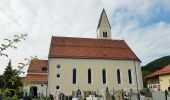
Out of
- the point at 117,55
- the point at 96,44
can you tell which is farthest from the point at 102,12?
the point at 117,55

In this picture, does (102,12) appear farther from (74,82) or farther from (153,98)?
(153,98)

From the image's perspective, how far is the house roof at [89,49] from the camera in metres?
37.8

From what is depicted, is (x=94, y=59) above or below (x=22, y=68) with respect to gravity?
above

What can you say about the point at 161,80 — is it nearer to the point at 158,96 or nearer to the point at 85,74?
the point at 85,74

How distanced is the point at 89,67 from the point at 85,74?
143cm

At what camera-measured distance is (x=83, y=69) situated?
36656 mm

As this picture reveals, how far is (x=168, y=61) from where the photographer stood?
83.4 m

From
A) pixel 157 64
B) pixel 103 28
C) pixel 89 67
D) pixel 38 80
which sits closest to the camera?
pixel 38 80

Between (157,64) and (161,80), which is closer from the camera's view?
(161,80)

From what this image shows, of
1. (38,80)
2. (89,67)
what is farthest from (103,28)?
(38,80)

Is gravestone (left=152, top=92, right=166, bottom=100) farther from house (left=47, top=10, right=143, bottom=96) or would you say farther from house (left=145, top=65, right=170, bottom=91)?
house (left=47, top=10, right=143, bottom=96)

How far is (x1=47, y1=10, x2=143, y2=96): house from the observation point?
35531 millimetres

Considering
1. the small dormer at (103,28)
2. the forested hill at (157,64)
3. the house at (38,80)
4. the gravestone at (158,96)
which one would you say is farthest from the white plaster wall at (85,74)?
the forested hill at (157,64)

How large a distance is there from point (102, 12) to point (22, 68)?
4778 centimetres
